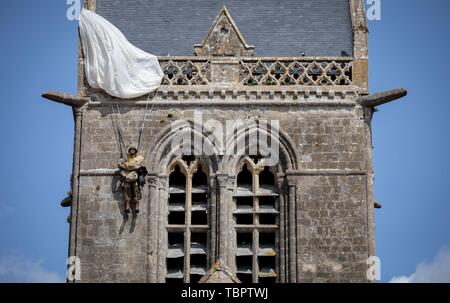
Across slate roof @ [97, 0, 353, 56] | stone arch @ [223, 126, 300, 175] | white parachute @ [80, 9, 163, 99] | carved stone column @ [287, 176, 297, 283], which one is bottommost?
carved stone column @ [287, 176, 297, 283]

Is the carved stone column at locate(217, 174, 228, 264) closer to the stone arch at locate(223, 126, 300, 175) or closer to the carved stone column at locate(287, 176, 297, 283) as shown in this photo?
the stone arch at locate(223, 126, 300, 175)

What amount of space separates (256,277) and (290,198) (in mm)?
2020

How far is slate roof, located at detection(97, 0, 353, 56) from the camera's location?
50.2 m

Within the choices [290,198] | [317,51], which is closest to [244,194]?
[290,198]

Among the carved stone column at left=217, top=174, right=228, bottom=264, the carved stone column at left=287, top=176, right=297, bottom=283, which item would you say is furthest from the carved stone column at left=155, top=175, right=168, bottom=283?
the carved stone column at left=287, top=176, right=297, bottom=283

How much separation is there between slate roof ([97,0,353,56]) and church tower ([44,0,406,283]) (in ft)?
0.28

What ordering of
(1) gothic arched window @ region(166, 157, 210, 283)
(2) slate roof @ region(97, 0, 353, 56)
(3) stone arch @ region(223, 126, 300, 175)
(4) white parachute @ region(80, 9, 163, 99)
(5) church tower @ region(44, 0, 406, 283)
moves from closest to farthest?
(5) church tower @ region(44, 0, 406, 283) → (1) gothic arched window @ region(166, 157, 210, 283) → (3) stone arch @ region(223, 126, 300, 175) → (4) white parachute @ region(80, 9, 163, 99) → (2) slate roof @ region(97, 0, 353, 56)

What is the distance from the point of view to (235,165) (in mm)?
48469

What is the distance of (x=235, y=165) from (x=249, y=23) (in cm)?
428

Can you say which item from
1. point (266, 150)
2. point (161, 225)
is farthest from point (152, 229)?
point (266, 150)

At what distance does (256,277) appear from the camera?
156 ft

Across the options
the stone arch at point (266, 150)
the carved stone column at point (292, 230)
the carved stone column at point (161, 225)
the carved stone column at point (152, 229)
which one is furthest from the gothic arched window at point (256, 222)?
the carved stone column at point (152, 229)

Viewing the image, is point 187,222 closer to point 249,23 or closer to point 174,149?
point 174,149

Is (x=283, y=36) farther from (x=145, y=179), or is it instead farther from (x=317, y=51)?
(x=145, y=179)
